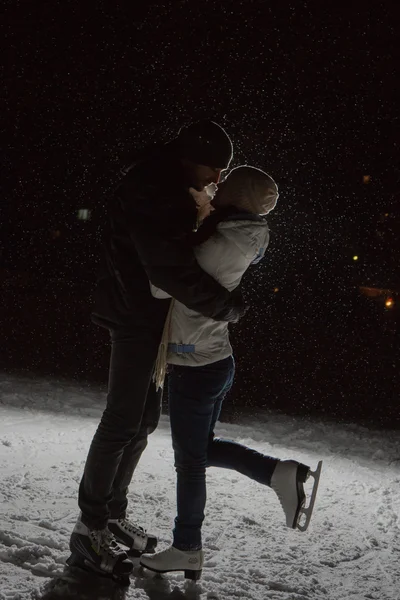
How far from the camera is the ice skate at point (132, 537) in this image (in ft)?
10.6

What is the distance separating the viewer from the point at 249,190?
2.84m

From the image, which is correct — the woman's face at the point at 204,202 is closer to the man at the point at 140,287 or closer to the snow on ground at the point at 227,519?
the man at the point at 140,287

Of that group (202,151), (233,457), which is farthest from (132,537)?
(202,151)

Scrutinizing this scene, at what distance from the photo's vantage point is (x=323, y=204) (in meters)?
29.4

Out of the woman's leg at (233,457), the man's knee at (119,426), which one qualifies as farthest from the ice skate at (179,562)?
the man's knee at (119,426)

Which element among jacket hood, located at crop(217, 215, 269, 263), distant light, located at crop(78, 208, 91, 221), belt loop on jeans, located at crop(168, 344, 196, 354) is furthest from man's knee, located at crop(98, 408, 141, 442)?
distant light, located at crop(78, 208, 91, 221)

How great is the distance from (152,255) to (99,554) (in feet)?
4.34

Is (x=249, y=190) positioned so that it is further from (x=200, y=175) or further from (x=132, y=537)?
(x=132, y=537)

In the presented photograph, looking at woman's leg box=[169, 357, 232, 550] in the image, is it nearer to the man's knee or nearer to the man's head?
the man's knee

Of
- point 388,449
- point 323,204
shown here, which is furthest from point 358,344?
point 323,204

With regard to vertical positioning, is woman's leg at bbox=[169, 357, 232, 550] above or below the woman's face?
below

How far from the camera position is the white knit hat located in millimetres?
2840

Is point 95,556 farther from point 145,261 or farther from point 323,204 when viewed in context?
point 323,204

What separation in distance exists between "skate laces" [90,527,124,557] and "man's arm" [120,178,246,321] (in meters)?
1.11
